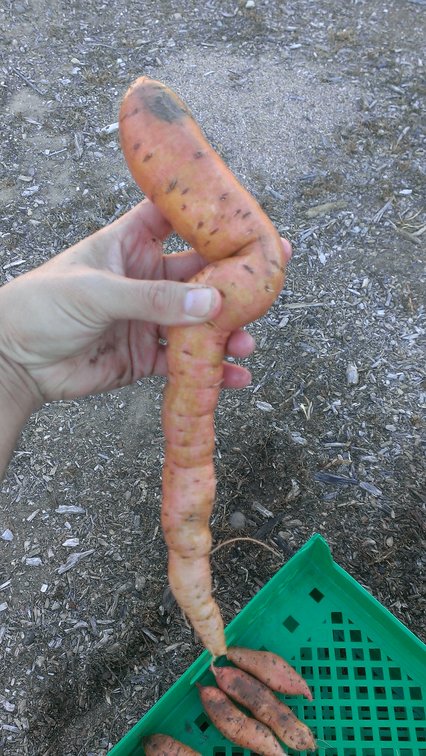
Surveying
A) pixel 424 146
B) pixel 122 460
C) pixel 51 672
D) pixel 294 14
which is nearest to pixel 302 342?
pixel 122 460

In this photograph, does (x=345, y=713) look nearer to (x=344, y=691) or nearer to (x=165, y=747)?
(x=344, y=691)

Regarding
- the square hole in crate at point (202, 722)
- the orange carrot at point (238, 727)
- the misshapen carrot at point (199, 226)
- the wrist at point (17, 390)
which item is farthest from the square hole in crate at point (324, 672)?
the wrist at point (17, 390)

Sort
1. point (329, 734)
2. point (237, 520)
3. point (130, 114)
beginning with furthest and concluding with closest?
point (237, 520), point (329, 734), point (130, 114)

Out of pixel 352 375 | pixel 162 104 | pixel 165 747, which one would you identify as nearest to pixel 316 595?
pixel 165 747

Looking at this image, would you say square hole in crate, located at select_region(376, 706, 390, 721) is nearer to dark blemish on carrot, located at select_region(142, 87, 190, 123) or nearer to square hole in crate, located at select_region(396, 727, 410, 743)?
square hole in crate, located at select_region(396, 727, 410, 743)

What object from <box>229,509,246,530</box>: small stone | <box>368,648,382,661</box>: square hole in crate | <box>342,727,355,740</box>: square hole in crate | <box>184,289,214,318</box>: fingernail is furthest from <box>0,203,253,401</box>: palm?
<box>342,727,355,740</box>: square hole in crate

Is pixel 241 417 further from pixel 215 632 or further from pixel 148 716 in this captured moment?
pixel 148 716

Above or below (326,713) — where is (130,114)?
above

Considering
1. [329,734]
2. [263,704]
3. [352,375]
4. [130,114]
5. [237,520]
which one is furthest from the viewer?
[352,375]
